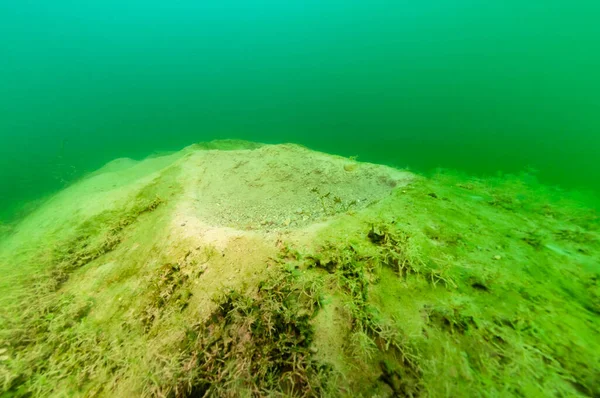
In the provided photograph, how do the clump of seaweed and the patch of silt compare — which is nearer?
the clump of seaweed

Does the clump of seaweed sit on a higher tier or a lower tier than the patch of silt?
higher

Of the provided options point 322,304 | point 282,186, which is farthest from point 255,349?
point 282,186

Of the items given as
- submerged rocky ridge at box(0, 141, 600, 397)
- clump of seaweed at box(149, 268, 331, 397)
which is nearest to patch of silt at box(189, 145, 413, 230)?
submerged rocky ridge at box(0, 141, 600, 397)

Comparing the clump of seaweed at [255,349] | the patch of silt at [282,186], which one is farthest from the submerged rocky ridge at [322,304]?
the patch of silt at [282,186]

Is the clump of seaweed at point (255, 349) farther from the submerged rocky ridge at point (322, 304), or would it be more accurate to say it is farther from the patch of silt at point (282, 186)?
the patch of silt at point (282, 186)

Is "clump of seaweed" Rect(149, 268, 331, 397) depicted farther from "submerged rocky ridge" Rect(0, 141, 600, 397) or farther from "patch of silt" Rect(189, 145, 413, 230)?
"patch of silt" Rect(189, 145, 413, 230)

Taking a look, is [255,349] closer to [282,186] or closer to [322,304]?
[322,304]
